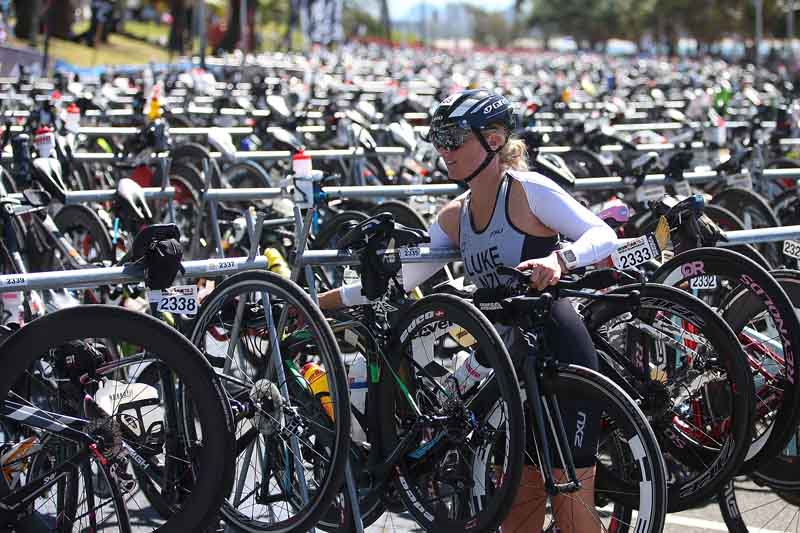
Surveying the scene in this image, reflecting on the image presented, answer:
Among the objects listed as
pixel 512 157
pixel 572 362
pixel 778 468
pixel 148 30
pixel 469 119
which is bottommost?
pixel 778 468

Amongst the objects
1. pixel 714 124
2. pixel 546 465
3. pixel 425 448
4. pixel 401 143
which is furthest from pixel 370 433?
pixel 714 124

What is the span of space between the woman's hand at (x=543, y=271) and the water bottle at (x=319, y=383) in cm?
86

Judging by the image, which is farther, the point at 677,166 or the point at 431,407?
the point at 677,166

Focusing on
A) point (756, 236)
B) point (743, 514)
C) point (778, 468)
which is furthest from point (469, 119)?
point (743, 514)

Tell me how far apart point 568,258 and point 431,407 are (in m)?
0.74

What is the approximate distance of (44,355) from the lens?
366 centimetres

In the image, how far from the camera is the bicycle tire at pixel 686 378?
4.06 meters

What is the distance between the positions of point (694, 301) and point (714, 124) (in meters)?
7.21

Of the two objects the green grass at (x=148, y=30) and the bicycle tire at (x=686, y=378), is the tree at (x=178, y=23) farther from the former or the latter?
the bicycle tire at (x=686, y=378)

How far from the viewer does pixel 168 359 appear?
3588 mm

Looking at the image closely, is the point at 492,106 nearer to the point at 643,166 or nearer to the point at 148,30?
the point at 643,166

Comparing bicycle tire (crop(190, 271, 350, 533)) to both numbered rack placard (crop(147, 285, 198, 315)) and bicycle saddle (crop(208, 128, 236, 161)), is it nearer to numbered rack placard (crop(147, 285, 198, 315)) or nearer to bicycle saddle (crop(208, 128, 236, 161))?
numbered rack placard (crop(147, 285, 198, 315))

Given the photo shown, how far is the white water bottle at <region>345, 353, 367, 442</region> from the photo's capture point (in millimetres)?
4414

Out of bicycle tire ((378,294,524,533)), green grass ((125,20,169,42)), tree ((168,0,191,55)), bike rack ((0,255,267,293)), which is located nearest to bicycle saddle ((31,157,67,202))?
bike rack ((0,255,267,293))
